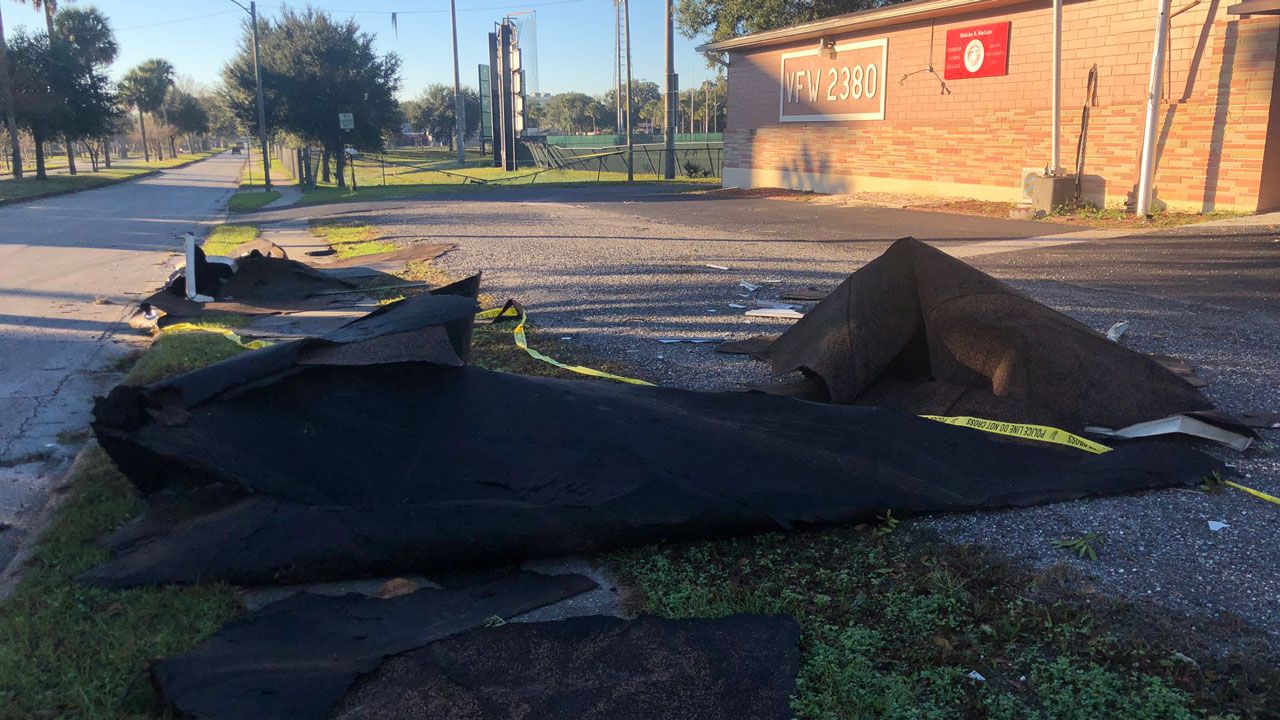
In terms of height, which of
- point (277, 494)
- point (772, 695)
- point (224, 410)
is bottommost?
point (772, 695)

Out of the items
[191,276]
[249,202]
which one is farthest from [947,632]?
[249,202]

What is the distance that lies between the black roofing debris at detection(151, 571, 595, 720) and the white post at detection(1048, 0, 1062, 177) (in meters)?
17.5

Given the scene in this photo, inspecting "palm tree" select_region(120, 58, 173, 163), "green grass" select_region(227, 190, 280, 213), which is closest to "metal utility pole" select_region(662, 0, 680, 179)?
"green grass" select_region(227, 190, 280, 213)

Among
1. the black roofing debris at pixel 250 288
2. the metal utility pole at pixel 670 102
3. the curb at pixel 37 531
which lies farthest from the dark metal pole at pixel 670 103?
the curb at pixel 37 531

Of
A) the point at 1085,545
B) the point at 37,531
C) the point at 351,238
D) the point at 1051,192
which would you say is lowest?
the point at 37,531

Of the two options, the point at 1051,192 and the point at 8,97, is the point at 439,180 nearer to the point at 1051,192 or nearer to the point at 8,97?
the point at 8,97

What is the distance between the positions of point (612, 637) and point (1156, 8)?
18.6 m

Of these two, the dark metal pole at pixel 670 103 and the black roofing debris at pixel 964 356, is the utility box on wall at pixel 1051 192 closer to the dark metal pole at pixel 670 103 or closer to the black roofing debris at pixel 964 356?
the black roofing debris at pixel 964 356

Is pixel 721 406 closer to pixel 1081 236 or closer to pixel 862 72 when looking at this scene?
pixel 1081 236

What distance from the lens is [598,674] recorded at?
2789mm

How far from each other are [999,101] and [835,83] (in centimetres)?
620

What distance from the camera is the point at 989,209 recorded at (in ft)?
64.6

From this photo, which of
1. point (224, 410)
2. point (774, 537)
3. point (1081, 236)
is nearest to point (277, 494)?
point (224, 410)

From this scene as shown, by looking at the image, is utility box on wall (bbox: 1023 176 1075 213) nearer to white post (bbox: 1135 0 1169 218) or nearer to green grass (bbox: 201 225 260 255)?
white post (bbox: 1135 0 1169 218)
